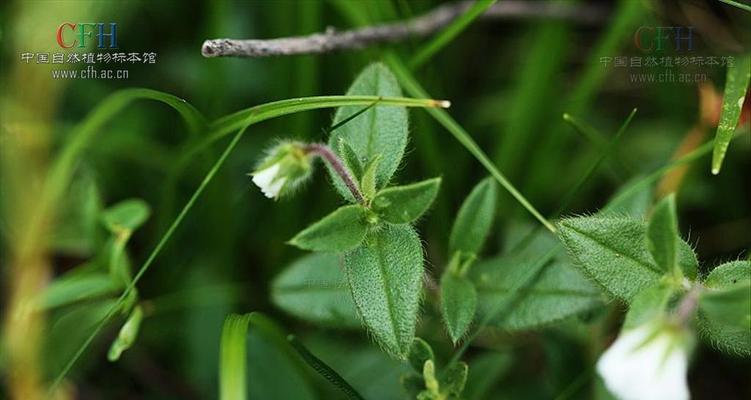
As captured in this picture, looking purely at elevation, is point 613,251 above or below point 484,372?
above

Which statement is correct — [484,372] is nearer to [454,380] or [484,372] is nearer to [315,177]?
[454,380]

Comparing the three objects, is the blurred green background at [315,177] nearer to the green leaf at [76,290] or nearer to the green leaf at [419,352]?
the green leaf at [76,290]

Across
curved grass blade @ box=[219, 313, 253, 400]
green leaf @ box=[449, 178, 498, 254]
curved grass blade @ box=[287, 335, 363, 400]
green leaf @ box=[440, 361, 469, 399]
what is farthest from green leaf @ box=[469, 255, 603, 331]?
curved grass blade @ box=[219, 313, 253, 400]

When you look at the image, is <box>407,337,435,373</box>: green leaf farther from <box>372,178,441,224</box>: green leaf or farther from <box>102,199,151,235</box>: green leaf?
<box>102,199,151,235</box>: green leaf

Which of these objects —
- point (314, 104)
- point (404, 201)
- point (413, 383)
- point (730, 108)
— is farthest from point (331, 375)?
point (730, 108)

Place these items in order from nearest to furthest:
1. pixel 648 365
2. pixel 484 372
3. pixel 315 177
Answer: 1. pixel 648 365
2. pixel 484 372
3. pixel 315 177

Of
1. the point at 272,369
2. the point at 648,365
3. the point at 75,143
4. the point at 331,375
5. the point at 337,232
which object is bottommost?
the point at 272,369
